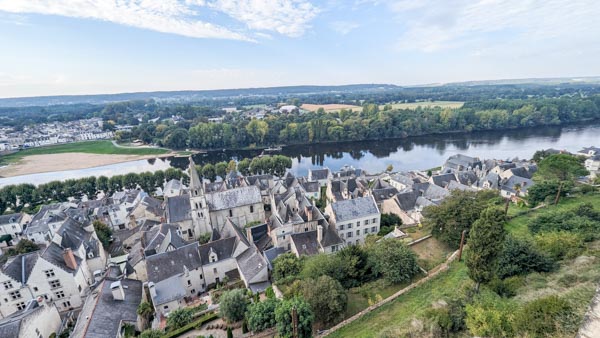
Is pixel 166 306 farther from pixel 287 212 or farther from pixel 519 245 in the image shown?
pixel 519 245

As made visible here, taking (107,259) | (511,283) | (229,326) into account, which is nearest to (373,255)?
(511,283)

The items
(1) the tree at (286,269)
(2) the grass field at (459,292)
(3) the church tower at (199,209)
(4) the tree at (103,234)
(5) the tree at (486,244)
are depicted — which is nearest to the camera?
(2) the grass field at (459,292)

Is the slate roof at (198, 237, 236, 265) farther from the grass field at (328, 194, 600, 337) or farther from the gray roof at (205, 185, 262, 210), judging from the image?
the grass field at (328, 194, 600, 337)

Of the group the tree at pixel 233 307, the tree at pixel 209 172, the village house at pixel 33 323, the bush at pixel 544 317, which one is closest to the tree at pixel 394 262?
the bush at pixel 544 317

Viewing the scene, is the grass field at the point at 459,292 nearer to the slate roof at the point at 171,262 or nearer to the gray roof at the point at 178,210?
the slate roof at the point at 171,262

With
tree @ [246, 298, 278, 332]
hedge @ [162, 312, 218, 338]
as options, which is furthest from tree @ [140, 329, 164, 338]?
tree @ [246, 298, 278, 332]

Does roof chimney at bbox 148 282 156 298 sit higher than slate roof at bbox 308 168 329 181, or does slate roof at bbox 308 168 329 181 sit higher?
slate roof at bbox 308 168 329 181

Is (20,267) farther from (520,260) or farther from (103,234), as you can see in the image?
(520,260)

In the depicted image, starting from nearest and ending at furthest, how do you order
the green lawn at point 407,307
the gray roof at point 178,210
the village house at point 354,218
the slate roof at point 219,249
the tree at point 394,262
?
the green lawn at point 407,307, the tree at point 394,262, the slate roof at point 219,249, the village house at point 354,218, the gray roof at point 178,210
